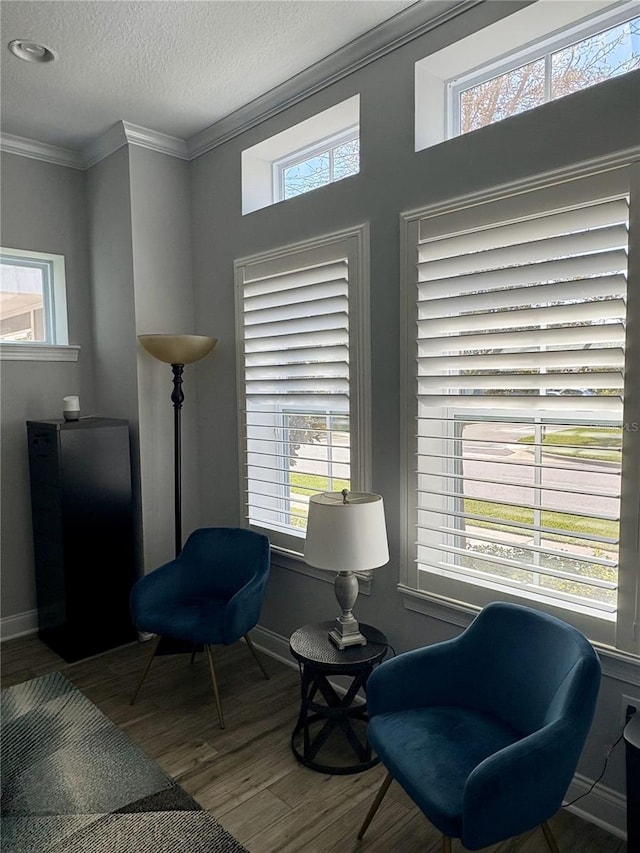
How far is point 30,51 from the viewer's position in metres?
2.51

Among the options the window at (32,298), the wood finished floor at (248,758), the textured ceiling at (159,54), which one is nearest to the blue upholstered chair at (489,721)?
the wood finished floor at (248,758)

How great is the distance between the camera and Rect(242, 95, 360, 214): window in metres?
2.86

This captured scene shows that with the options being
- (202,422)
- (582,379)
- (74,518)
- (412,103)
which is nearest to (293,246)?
(412,103)

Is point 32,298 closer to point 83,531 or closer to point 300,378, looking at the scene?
point 83,531

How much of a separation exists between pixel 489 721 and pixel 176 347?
2239 millimetres

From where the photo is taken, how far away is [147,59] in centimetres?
260

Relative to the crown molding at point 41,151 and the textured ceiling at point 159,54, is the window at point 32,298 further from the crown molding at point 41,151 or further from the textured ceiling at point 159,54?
the textured ceiling at point 159,54

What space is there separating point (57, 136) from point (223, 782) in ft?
11.3

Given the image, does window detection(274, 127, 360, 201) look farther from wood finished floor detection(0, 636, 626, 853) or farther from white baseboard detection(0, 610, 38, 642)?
white baseboard detection(0, 610, 38, 642)

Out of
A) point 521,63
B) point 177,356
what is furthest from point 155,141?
point 521,63

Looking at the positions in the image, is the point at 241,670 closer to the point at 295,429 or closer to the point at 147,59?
the point at 295,429

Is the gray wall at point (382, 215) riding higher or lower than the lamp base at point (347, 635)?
higher

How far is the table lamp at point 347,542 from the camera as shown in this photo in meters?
2.22

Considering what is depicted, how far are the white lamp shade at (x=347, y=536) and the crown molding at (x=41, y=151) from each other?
2808 mm
